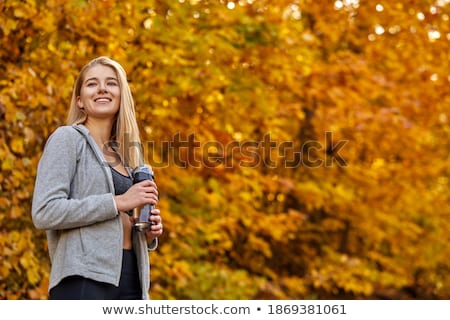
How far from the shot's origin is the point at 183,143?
355 inches

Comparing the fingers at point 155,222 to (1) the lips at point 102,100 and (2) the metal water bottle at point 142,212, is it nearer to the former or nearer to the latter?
(2) the metal water bottle at point 142,212

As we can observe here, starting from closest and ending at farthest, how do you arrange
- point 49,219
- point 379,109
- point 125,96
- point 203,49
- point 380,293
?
point 49,219
point 125,96
point 203,49
point 379,109
point 380,293

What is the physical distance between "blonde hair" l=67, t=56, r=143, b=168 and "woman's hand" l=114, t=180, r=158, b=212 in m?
0.24

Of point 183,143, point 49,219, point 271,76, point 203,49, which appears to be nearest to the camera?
point 49,219

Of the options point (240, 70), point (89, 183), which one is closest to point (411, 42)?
point (240, 70)

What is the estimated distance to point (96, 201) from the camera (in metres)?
3.26

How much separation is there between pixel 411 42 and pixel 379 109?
1.24 meters

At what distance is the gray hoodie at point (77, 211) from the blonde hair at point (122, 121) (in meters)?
0.17

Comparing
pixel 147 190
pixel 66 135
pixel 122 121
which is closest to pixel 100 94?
pixel 122 121

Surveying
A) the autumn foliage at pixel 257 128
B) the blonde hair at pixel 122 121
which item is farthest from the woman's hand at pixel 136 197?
the autumn foliage at pixel 257 128

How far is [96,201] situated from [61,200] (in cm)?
13
